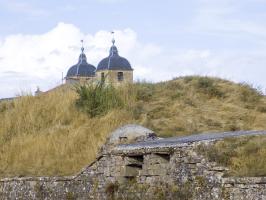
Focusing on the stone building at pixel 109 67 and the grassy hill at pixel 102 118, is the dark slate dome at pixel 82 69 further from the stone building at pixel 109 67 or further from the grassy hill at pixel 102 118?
the grassy hill at pixel 102 118

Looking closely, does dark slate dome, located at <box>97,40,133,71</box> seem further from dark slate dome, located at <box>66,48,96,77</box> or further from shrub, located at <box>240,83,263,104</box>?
shrub, located at <box>240,83,263,104</box>

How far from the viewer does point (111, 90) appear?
72.8ft

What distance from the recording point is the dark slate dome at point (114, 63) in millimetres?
40625

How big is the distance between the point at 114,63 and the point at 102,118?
20.3m

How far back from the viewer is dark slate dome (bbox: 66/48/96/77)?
141 feet

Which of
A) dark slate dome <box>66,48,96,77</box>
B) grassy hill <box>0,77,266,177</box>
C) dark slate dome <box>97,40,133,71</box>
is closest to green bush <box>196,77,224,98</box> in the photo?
grassy hill <box>0,77,266,177</box>

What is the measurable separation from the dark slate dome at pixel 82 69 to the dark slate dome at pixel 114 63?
4.49 feet

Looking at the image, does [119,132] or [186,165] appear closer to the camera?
[186,165]

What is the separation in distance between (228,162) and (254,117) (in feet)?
27.8

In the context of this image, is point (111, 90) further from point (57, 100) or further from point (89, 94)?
point (57, 100)

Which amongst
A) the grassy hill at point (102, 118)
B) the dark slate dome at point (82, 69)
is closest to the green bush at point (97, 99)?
the grassy hill at point (102, 118)

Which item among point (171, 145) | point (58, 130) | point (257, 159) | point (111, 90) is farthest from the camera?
point (111, 90)

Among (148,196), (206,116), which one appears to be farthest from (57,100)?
(148,196)

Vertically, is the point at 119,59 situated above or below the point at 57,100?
above
